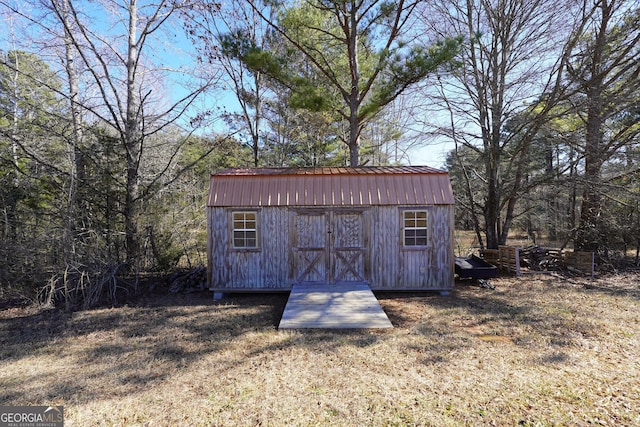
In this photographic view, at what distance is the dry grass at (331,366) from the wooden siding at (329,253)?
3.25 feet

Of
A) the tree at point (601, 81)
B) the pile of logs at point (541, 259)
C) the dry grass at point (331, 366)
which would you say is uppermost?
the tree at point (601, 81)

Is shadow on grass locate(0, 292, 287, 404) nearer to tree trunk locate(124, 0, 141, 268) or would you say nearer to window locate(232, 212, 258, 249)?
window locate(232, 212, 258, 249)

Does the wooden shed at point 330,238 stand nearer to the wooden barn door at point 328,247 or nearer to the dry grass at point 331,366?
the wooden barn door at point 328,247

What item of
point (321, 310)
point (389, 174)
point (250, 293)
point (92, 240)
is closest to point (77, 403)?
point (321, 310)

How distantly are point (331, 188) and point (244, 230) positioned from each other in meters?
2.41

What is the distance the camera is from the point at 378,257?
790cm

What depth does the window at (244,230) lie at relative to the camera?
795 centimetres

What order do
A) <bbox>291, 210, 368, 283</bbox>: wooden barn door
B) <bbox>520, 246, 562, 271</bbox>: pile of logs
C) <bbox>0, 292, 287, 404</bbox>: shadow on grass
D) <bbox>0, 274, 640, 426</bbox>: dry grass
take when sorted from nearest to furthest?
<bbox>0, 274, 640, 426</bbox>: dry grass → <bbox>0, 292, 287, 404</bbox>: shadow on grass → <bbox>291, 210, 368, 283</bbox>: wooden barn door → <bbox>520, 246, 562, 271</bbox>: pile of logs

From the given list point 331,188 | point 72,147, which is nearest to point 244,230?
point 331,188

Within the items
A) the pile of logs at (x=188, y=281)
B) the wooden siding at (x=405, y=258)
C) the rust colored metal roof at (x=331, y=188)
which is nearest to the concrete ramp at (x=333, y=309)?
the wooden siding at (x=405, y=258)

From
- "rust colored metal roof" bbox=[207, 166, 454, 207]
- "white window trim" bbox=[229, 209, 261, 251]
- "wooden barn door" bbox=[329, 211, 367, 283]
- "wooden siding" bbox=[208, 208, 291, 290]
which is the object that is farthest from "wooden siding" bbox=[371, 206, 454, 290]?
"white window trim" bbox=[229, 209, 261, 251]

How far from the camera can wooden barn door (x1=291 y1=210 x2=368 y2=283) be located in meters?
7.90

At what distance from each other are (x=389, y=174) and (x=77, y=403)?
23.0ft

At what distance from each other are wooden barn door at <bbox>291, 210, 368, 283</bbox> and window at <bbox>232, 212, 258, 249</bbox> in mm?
1002
